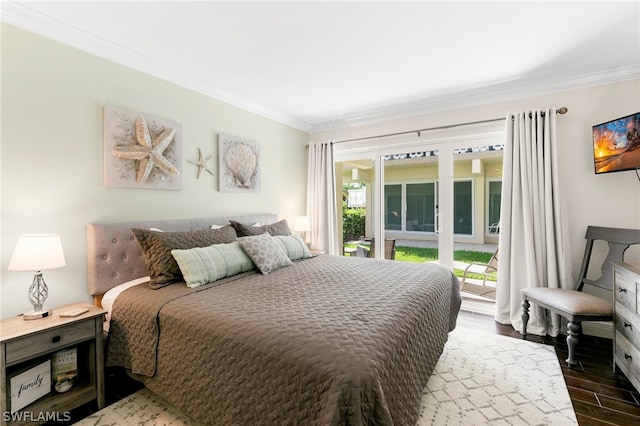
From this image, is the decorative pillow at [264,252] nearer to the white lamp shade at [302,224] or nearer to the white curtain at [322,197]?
the white lamp shade at [302,224]

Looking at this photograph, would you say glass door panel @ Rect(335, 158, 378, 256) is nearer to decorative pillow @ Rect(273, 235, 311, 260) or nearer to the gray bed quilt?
decorative pillow @ Rect(273, 235, 311, 260)

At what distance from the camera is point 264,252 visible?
265cm

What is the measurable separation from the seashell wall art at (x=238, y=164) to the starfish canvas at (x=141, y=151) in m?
0.52

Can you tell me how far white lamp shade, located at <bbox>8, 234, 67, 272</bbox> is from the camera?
1725 mm

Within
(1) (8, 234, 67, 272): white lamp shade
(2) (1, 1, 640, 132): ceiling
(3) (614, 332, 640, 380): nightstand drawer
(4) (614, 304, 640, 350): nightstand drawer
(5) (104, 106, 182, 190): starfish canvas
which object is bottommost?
(3) (614, 332, 640, 380): nightstand drawer

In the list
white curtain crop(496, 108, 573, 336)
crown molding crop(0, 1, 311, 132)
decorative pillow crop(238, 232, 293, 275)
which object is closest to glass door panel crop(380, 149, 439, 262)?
white curtain crop(496, 108, 573, 336)

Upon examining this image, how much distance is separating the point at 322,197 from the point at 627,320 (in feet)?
11.1

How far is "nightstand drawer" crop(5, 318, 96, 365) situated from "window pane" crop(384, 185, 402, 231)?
3533 millimetres

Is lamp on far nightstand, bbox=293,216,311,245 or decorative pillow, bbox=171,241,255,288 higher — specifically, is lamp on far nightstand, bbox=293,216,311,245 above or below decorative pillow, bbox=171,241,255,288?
above

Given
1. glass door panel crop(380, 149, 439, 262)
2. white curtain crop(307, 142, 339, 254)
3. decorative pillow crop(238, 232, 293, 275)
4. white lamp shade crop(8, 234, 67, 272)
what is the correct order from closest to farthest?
1. white lamp shade crop(8, 234, 67, 272)
2. decorative pillow crop(238, 232, 293, 275)
3. glass door panel crop(380, 149, 439, 262)
4. white curtain crop(307, 142, 339, 254)

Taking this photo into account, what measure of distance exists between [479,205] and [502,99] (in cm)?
127

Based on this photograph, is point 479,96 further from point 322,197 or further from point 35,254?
point 35,254

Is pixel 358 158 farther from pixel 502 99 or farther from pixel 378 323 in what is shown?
pixel 378 323

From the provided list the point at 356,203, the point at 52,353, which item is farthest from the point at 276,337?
the point at 356,203
